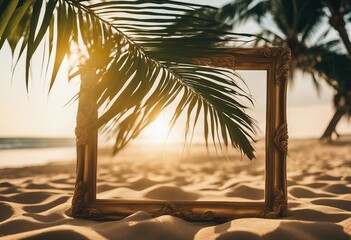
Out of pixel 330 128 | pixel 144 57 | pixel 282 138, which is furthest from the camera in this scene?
pixel 330 128

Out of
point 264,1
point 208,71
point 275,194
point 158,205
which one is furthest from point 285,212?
point 264,1

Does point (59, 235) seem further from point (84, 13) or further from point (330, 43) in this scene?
point (330, 43)

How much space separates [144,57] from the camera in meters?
1.09

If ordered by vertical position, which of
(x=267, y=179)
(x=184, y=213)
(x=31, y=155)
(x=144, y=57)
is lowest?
(x=31, y=155)

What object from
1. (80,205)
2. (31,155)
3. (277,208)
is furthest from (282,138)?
(31,155)

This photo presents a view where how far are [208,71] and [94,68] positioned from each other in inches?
14.9

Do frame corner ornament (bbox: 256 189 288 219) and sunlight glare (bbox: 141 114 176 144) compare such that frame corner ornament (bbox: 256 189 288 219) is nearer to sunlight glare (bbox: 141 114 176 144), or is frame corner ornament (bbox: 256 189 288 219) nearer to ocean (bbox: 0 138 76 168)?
sunlight glare (bbox: 141 114 176 144)

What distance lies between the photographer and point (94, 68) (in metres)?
1.05

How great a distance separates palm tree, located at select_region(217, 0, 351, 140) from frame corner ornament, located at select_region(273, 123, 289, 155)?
9173mm

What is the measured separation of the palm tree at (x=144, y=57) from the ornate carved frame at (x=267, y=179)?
0.34 metres

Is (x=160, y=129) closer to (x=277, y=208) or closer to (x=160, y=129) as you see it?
(x=160, y=129)

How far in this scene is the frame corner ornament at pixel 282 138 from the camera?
138cm

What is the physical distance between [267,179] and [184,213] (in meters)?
0.39

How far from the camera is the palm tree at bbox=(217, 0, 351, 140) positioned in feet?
Result: 33.4
